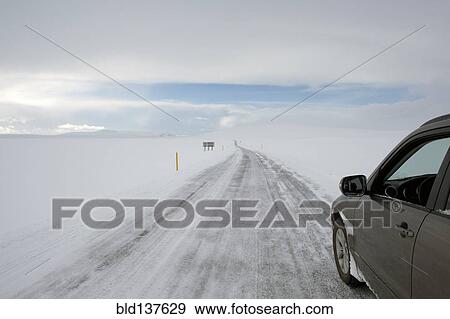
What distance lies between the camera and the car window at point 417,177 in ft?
9.41

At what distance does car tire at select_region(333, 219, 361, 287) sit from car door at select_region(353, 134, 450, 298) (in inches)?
15.3

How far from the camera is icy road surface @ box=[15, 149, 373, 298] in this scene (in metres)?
3.57

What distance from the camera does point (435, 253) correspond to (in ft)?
6.59

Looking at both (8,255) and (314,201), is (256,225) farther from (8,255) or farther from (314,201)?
(8,255)

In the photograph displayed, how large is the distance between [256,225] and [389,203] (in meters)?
3.61

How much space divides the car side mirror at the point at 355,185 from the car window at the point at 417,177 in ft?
0.71

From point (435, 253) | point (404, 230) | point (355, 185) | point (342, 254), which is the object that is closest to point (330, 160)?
point (342, 254)

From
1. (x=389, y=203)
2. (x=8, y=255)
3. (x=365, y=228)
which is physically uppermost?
(x=389, y=203)

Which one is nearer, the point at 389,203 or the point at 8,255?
the point at 389,203

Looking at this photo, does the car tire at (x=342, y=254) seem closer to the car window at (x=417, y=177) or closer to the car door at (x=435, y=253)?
the car window at (x=417, y=177)

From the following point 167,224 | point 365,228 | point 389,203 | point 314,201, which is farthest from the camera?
point 314,201

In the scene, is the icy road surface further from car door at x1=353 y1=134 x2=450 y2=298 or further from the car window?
the car window
